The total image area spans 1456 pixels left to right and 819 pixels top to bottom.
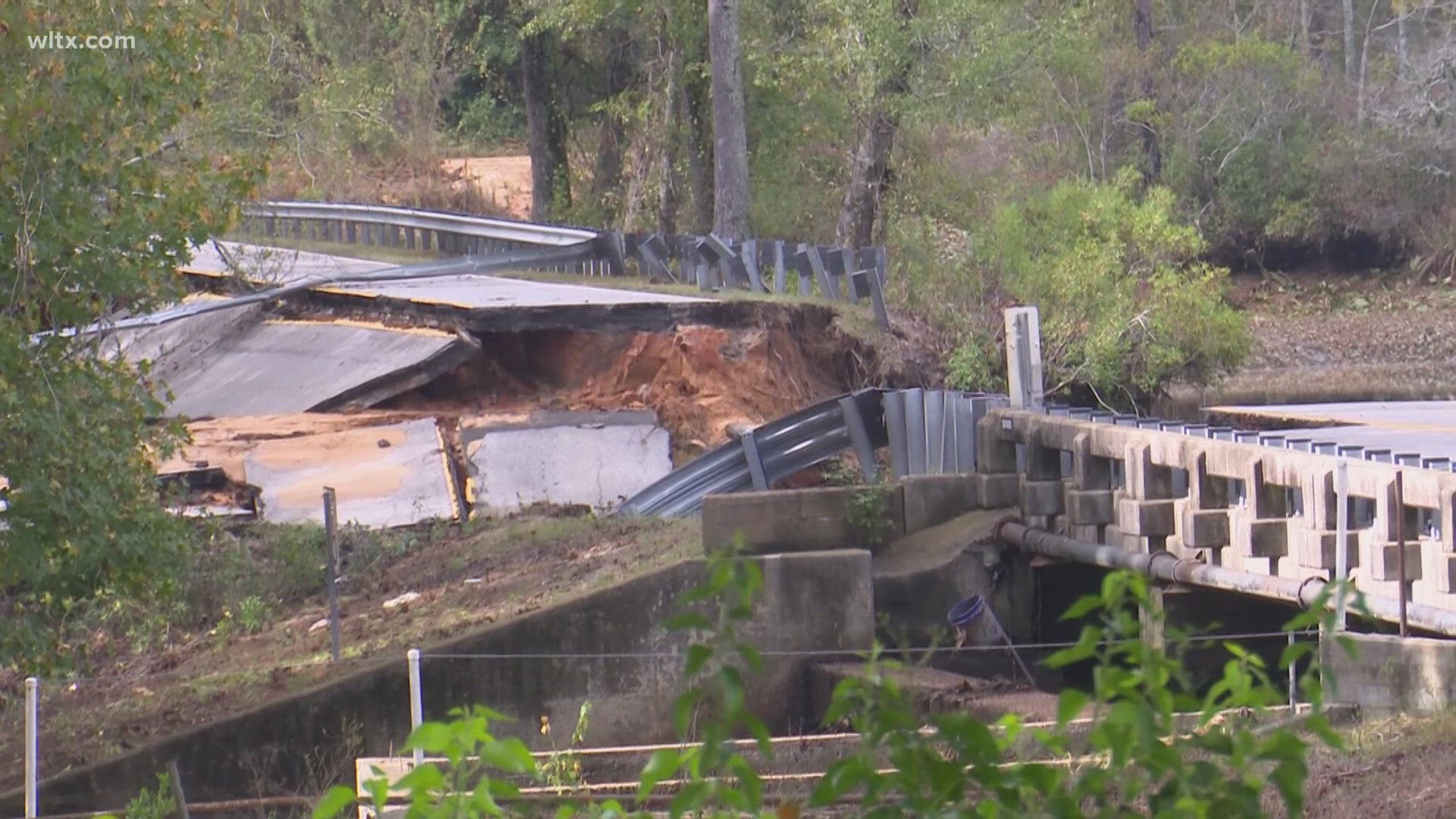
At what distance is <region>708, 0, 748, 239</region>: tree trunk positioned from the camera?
85.9 ft

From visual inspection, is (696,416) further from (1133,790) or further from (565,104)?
(565,104)

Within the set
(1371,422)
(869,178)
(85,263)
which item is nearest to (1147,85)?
(869,178)

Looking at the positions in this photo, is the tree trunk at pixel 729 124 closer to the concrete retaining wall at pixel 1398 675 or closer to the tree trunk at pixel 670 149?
the tree trunk at pixel 670 149

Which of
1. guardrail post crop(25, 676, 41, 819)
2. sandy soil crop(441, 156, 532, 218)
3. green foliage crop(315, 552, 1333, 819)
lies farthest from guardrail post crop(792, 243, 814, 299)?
green foliage crop(315, 552, 1333, 819)

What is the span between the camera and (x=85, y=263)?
35.8 feet

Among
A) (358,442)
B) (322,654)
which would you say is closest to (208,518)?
(322,654)

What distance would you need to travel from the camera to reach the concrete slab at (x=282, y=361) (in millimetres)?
18469

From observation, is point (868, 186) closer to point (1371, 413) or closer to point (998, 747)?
point (1371, 413)

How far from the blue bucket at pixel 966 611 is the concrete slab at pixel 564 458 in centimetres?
347

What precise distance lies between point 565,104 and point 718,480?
69.5 ft

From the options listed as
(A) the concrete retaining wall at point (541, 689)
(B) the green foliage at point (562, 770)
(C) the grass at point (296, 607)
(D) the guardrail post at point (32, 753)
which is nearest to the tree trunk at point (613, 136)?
(C) the grass at point (296, 607)

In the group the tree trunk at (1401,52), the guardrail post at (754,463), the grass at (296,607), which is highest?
the tree trunk at (1401,52)

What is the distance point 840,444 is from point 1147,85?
28890 millimetres

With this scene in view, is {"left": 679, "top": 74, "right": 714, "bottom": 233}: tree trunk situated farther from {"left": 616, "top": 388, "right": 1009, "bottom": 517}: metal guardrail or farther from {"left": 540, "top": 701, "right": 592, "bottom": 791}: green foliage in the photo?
{"left": 540, "top": 701, "right": 592, "bottom": 791}: green foliage
